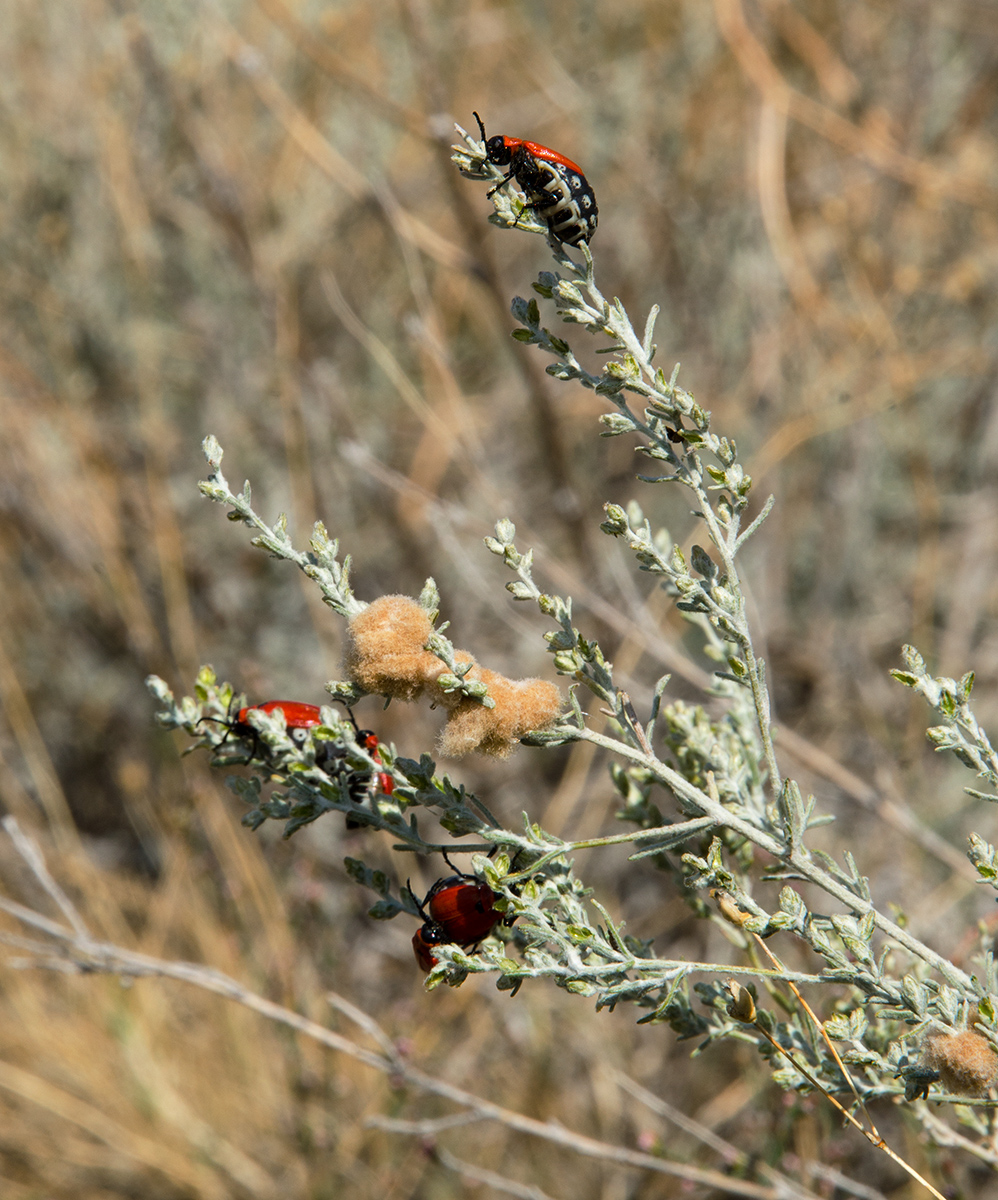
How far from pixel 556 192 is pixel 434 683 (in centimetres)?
58

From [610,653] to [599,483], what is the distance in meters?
1.04

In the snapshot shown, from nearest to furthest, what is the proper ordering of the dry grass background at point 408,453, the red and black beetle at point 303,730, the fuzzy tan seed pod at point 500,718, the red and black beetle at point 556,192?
the fuzzy tan seed pod at point 500,718
the red and black beetle at point 556,192
the red and black beetle at point 303,730
the dry grass background at point 408,453

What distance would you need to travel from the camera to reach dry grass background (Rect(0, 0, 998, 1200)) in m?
2.57

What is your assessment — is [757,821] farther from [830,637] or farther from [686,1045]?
[830,637]

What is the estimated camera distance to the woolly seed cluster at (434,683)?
3.18ft

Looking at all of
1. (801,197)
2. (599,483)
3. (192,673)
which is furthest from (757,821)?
(801,197)

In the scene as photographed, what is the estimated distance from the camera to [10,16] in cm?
427

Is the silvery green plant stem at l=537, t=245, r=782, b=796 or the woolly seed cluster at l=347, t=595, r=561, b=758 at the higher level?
the silvery green plant stem at l=537, t=245, r=782, b=796

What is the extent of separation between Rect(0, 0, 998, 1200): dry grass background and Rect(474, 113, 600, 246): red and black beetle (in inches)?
37.8

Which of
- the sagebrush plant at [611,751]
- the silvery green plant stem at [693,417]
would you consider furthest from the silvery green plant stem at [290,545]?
the silvery green plant stem at [693,417]

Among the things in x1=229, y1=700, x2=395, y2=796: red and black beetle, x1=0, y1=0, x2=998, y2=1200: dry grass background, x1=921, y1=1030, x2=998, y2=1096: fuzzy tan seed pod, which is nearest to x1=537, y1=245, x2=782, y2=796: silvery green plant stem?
x1=921, y1=1030, x2=998, y2=1096: fuzzy tan seed pod

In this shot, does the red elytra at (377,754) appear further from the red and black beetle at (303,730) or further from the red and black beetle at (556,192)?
the red and black beetle at (556,192)

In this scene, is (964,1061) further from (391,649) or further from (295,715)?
(295,715)

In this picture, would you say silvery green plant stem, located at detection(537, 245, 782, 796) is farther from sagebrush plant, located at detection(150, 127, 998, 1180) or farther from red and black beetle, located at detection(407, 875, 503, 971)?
red and black beetle, located at detection(407, 875, 503, 971)
